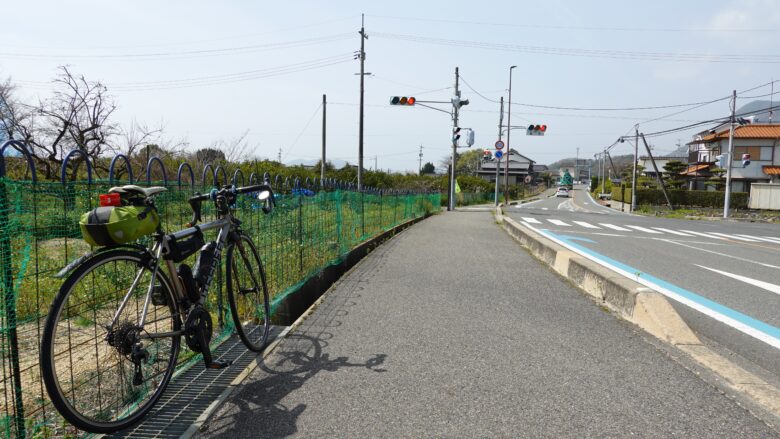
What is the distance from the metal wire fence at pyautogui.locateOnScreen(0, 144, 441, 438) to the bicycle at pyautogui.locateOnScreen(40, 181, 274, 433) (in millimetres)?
144

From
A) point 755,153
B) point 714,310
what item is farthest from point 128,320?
point 755,153

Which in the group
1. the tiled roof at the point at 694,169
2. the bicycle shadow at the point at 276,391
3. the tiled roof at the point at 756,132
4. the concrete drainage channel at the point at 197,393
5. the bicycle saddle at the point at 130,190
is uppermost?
the tiled roof at the point at 756,132

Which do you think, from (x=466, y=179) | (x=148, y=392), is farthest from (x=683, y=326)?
(x=466, y=179)

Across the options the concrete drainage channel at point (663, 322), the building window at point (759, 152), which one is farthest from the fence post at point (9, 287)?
the building window at point (759, 152)

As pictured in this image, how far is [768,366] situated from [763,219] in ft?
104

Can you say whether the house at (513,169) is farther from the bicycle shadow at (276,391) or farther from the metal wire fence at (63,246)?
the bicycle shadow at (276,391)

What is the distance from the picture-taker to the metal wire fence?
83.6 inches

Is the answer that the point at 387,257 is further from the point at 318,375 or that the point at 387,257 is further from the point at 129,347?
the point at 129,347

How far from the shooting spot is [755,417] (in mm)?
2852

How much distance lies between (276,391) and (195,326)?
2.15 ft

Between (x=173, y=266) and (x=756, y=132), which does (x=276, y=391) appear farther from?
(x=756, y=132)

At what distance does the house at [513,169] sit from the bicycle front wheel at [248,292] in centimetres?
8759

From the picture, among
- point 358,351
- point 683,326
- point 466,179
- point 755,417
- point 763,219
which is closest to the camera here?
point 755,417

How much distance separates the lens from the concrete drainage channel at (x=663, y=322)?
10.2 feet
